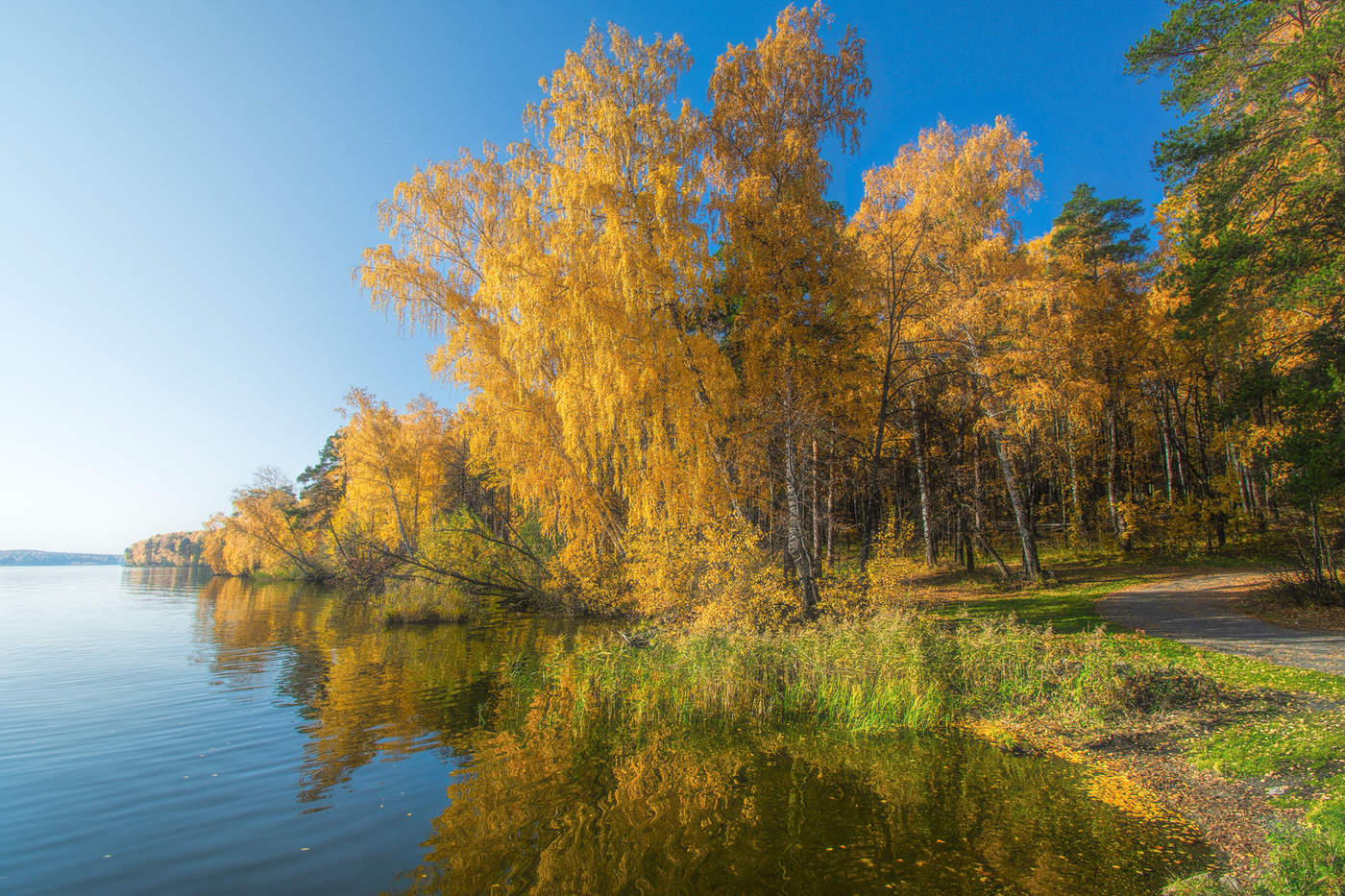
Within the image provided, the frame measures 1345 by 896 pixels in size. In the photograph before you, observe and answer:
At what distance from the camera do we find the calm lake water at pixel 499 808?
412 centimetres

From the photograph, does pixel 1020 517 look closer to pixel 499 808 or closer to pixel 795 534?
pixel 795 534

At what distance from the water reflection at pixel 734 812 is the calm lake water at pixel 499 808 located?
2cm

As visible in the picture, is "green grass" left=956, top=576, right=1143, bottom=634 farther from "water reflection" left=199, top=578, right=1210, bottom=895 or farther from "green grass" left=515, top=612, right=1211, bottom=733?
"water reflection" left=199, top=578, right=1210, bottom=895

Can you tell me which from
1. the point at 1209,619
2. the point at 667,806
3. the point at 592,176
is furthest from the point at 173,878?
the point at 1209,619

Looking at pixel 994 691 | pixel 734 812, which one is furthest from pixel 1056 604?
pixel 734 812

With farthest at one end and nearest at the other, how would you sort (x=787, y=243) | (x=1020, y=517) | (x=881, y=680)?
(x=1020, y=517) < (x=787, y=243) < (x=881, y=680)

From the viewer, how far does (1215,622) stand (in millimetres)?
10766

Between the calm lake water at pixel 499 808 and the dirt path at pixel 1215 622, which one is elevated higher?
the dirt path at pixel 1215 622

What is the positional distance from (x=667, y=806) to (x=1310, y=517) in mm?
15884

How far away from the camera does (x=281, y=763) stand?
6.56 metres

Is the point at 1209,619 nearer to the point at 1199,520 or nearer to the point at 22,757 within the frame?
the point at 1199,520

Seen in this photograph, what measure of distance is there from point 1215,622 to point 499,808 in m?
13.5

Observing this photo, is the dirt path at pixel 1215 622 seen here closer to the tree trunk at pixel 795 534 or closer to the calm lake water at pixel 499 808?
the calm lake water at pixel 499 808

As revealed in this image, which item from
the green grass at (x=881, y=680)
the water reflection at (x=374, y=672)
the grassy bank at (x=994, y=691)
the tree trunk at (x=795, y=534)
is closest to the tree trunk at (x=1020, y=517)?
the grassy bank at (x=994, y=691)
